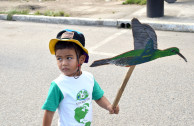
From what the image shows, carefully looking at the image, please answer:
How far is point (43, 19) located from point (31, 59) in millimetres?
3534

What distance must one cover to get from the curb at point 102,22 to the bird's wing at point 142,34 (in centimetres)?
554

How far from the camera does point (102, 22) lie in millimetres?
8055

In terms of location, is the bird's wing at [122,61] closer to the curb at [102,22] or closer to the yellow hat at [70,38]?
the yellow hat at [70,38]

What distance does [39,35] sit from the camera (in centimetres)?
731

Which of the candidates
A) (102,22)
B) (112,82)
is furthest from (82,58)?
(102,22)

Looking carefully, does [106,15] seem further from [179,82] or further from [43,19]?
[179,82]

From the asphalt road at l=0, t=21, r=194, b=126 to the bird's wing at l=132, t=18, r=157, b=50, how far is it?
1.72 meters

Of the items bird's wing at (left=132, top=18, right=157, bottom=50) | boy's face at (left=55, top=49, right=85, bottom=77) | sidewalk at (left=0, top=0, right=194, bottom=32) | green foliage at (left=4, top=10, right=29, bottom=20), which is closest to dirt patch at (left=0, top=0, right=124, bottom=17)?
sidewalk at (left=0, top=0, right=194, bottom=32)

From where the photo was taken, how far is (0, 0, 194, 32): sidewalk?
24.3 ft

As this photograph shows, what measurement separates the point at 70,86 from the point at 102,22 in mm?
6156

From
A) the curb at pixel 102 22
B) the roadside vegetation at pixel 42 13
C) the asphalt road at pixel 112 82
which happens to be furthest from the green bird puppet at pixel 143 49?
the roadside vegetation at pixel 42 13

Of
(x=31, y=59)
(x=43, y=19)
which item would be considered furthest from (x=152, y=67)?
(x=43, y=19)

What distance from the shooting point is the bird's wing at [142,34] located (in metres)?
1.83

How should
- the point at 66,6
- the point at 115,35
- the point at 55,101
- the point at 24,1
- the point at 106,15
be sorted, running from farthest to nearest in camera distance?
the point at 24,1 < the point at 66,6 < the point at 106,15 < the point at 115,35 < the point at 55,101
